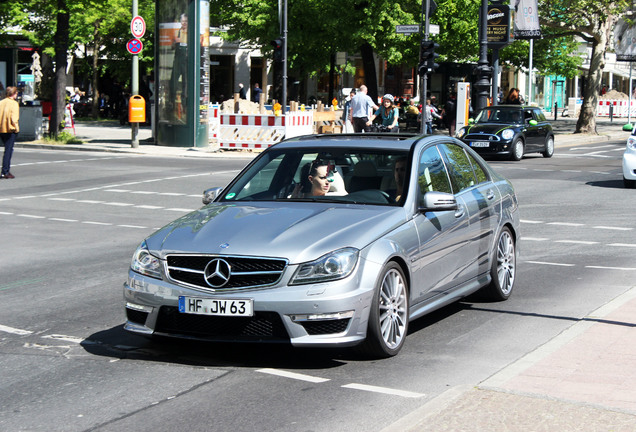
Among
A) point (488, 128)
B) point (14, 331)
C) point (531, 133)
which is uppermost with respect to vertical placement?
point (488, 128)

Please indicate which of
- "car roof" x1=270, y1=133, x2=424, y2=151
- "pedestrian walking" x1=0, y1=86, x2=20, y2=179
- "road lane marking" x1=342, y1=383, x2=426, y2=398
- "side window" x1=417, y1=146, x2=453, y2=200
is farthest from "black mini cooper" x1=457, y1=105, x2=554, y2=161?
"road lane marking" x1=342, y1=383, x2=426, y2=398

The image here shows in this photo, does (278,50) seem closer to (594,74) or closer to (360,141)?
(594,74)

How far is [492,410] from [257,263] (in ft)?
6.04

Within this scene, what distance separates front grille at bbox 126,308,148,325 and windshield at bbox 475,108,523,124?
76.2 ft

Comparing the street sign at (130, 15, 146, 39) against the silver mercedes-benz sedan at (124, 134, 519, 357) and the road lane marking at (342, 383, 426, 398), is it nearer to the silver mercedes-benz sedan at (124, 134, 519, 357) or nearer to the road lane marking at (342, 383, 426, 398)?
the silver mercedes-benz sedan at (124, 134, 519, 357)

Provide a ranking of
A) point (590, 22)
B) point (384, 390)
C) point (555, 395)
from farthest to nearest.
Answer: point (590, 22) → point (384, 390) → point (555, 395)

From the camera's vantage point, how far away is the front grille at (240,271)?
249 inches

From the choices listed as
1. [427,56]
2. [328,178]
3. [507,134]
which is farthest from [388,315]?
[427,56]

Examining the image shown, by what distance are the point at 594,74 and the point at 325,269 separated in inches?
1591

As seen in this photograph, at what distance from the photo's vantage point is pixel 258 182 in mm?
7793

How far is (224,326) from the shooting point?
644 cm

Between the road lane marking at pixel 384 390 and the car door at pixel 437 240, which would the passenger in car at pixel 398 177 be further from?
the road lane marking at pixel 384 390

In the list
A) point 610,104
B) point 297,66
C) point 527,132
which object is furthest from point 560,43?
point 527,132

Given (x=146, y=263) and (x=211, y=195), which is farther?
(x=211, y=195)
